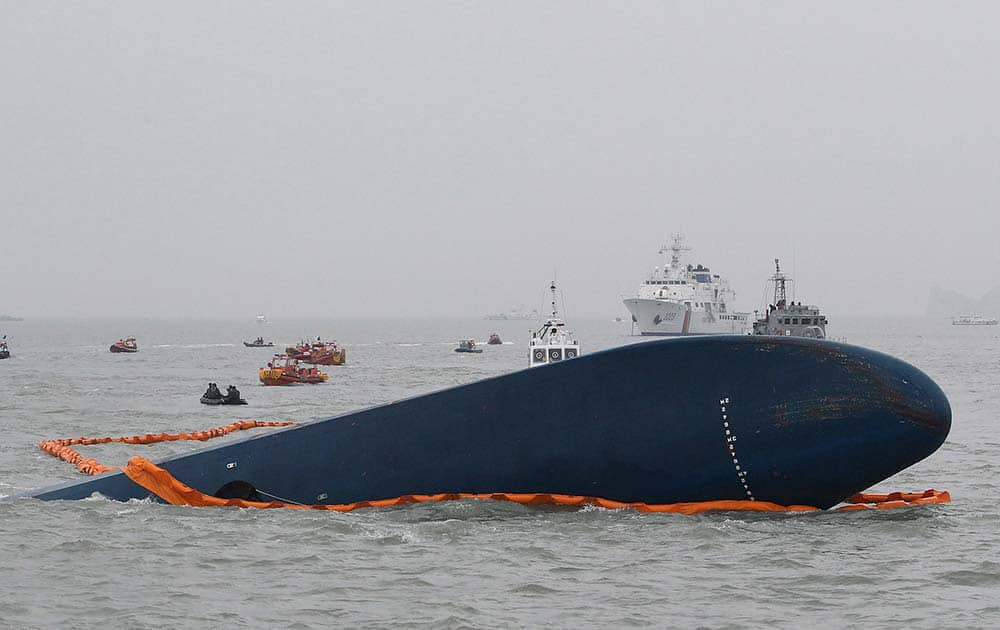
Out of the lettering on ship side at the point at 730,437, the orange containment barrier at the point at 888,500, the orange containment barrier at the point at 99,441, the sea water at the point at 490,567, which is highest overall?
the lettering on ship side at the point at 730,437

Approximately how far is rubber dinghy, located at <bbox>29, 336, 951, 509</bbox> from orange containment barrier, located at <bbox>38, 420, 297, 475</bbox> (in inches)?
433

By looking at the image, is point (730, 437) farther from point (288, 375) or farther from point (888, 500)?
point (288, 375)

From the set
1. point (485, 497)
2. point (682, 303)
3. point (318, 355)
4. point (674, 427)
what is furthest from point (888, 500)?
point (682, 303)

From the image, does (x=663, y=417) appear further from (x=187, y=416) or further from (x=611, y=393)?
(x=187, y=416)

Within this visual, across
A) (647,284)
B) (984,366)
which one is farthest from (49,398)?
(647,284)

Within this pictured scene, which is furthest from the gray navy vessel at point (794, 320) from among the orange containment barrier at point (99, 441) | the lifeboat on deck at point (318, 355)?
the orange containment barrier at point (99, 441)

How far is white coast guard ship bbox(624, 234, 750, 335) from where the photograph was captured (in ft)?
488

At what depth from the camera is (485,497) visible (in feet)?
48.6

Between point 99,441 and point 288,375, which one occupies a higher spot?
point 288,375

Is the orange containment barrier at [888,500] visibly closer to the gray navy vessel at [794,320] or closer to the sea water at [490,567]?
the sea water at [490,567]

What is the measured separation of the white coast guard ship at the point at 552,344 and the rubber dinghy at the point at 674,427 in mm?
33398

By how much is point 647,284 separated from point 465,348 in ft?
151

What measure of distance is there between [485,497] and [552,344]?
36119 millimetres

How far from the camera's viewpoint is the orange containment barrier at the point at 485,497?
1444cm
